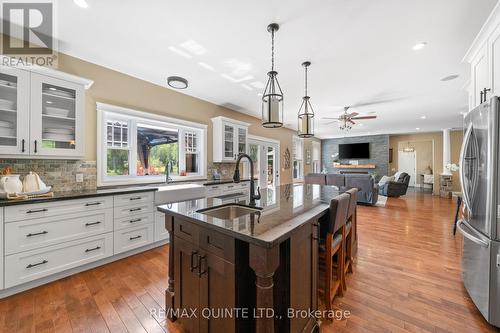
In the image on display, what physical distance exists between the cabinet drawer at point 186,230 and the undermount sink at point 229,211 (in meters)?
0.17

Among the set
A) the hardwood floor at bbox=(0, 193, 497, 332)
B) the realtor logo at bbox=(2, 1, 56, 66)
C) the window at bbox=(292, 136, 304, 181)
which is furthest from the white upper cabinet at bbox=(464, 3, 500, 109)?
the window at bbox=(292, 136, 304, 181)

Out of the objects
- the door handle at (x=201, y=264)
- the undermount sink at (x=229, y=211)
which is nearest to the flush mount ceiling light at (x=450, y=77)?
the undermount sink at (x=229, y=211)

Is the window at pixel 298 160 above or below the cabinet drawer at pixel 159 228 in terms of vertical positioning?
above

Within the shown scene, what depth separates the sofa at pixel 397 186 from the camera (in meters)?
7.18

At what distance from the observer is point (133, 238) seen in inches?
110

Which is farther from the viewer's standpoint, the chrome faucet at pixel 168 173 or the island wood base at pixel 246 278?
the chrome faucet at pixel 168 173

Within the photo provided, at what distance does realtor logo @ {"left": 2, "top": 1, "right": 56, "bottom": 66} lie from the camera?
77.7 inches

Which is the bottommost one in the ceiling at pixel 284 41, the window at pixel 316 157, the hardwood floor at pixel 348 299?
the hardwood floor at pixel 348 299

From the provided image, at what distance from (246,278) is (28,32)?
137 inches

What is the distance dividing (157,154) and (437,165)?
36.3 ft

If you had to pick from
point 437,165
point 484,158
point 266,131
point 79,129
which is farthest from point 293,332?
point 437,165

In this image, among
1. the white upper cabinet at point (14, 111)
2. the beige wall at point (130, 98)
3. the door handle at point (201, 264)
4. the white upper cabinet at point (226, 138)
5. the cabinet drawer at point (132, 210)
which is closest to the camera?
the door handle at point (201, 264)

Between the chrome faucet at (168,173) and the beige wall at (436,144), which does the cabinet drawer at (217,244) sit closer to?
the chrome faucet at (168,173)

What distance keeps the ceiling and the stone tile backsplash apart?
57.2 inches
